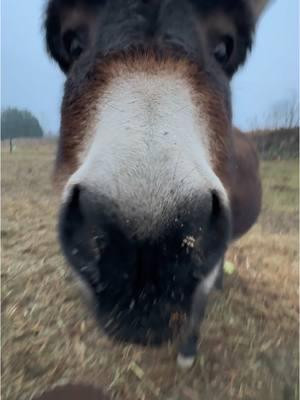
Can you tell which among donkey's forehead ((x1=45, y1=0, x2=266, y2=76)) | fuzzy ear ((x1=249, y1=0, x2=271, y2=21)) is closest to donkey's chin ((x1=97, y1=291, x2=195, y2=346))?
donkey's forehead ((x1=45, y1=0, x2=266, y2=76))

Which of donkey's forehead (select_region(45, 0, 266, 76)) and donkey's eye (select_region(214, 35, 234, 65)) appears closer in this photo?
donkey's forehead (select_region(45, 0, 266, 76))

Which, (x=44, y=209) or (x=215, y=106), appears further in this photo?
(x=44, y=209)

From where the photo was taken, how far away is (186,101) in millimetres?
1038

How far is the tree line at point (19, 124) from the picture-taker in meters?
5.35

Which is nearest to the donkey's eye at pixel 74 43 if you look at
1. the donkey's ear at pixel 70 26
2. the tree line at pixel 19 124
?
the donkey's ear at pixel 70 26

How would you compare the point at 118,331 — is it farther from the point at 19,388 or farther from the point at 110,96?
the point at 19,388

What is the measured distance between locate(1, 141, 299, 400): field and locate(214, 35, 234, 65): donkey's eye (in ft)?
3.76

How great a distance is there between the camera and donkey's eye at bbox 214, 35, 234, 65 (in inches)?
Answer: 56.4

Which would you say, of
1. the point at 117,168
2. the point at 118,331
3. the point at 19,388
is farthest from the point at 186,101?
the point at 19,388

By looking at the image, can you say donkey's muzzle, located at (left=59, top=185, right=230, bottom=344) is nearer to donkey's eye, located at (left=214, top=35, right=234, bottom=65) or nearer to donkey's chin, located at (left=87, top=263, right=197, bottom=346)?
donkey's chin, located at (left=87, top=263, right=197, bottom=346)

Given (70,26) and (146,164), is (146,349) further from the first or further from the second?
(70,26)

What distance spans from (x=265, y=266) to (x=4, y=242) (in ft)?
8.71

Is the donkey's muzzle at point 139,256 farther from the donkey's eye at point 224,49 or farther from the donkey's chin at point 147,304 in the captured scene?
the donkey's eye at point 224,49

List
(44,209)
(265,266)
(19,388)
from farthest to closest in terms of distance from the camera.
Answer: (44,209)
(265,266)
(19,388)
